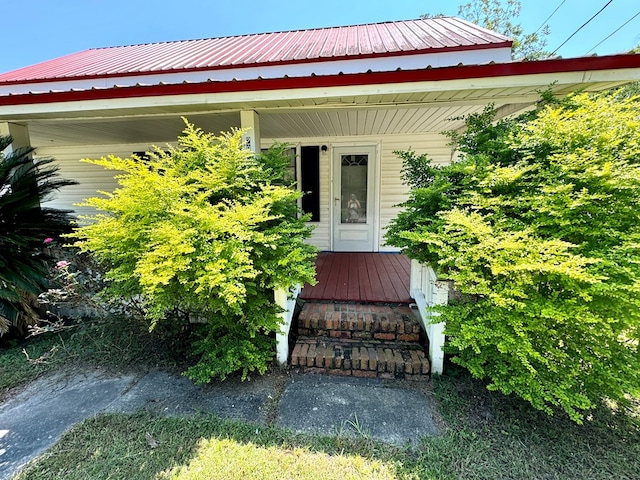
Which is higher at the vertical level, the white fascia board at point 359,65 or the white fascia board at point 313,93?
the white fascia board at point 359,65

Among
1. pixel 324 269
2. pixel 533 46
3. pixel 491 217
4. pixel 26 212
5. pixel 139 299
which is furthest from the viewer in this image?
pixel 533 46

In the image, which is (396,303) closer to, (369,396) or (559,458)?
(369,396)

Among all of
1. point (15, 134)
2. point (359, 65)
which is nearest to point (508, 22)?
point (359, 65)

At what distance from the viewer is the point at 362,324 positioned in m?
3.01

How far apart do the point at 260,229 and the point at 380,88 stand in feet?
6.00

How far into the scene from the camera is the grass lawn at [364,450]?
68.1 inches

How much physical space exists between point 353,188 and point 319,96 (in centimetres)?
293

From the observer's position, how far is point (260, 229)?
2809mm

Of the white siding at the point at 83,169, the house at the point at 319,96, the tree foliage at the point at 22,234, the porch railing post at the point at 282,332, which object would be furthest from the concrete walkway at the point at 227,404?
the white siding at the point at 83,169

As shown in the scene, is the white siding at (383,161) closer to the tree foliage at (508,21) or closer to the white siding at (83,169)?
the white siding at (83,169)

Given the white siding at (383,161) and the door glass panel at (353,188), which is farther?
the door glass panel at (353,188)

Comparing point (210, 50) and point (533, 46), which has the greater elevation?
point (533, 46)

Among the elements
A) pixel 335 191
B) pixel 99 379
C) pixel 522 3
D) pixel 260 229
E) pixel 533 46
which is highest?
pixel 522 3

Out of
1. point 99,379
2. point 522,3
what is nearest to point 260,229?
point 99,379
